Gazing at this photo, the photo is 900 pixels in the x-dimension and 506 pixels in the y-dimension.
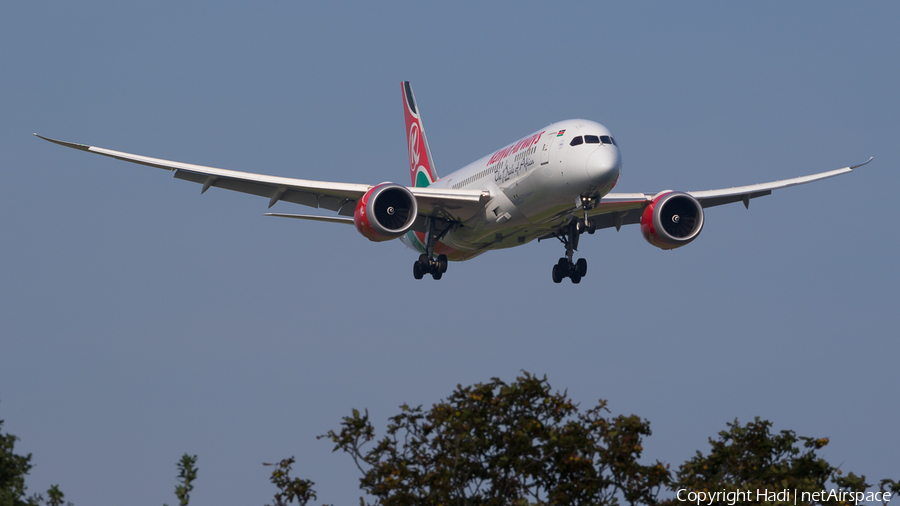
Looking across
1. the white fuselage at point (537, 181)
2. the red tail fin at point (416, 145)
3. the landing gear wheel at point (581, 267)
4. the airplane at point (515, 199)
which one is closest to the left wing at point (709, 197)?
the airplane at point (515, 199)

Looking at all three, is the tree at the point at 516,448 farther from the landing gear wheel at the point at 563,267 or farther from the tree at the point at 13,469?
the landing gear wheel at the point at 563,267

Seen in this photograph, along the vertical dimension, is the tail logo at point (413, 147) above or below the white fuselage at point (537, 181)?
above

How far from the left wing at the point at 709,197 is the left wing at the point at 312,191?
5.44m

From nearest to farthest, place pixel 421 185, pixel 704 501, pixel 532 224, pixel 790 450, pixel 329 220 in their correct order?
1. pixel 704 501
2. pixel 790 450
3. pixel 532 224
4. pixel 329 220
5. pixel 421 185

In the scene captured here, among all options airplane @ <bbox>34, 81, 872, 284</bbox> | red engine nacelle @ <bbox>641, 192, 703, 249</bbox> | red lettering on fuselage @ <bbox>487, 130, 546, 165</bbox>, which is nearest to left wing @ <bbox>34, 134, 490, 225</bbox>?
airplane @ <bbox>34, 81, 872, 284</bbox>

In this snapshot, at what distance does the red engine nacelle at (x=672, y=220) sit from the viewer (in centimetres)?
3991

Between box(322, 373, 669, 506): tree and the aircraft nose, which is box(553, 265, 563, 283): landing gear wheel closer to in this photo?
the aircraft nose

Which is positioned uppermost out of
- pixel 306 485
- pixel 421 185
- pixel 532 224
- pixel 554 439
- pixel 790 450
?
pixel 421 185

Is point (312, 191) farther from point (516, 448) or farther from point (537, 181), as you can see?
point (516, 448)

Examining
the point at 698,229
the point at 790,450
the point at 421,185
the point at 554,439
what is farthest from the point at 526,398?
the point at 421,185

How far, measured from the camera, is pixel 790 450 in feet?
71.8

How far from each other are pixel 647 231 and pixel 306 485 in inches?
943

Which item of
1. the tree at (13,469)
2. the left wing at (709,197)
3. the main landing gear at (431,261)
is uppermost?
the left wing at (709,197)

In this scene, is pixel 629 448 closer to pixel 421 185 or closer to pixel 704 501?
pixel 704 501
